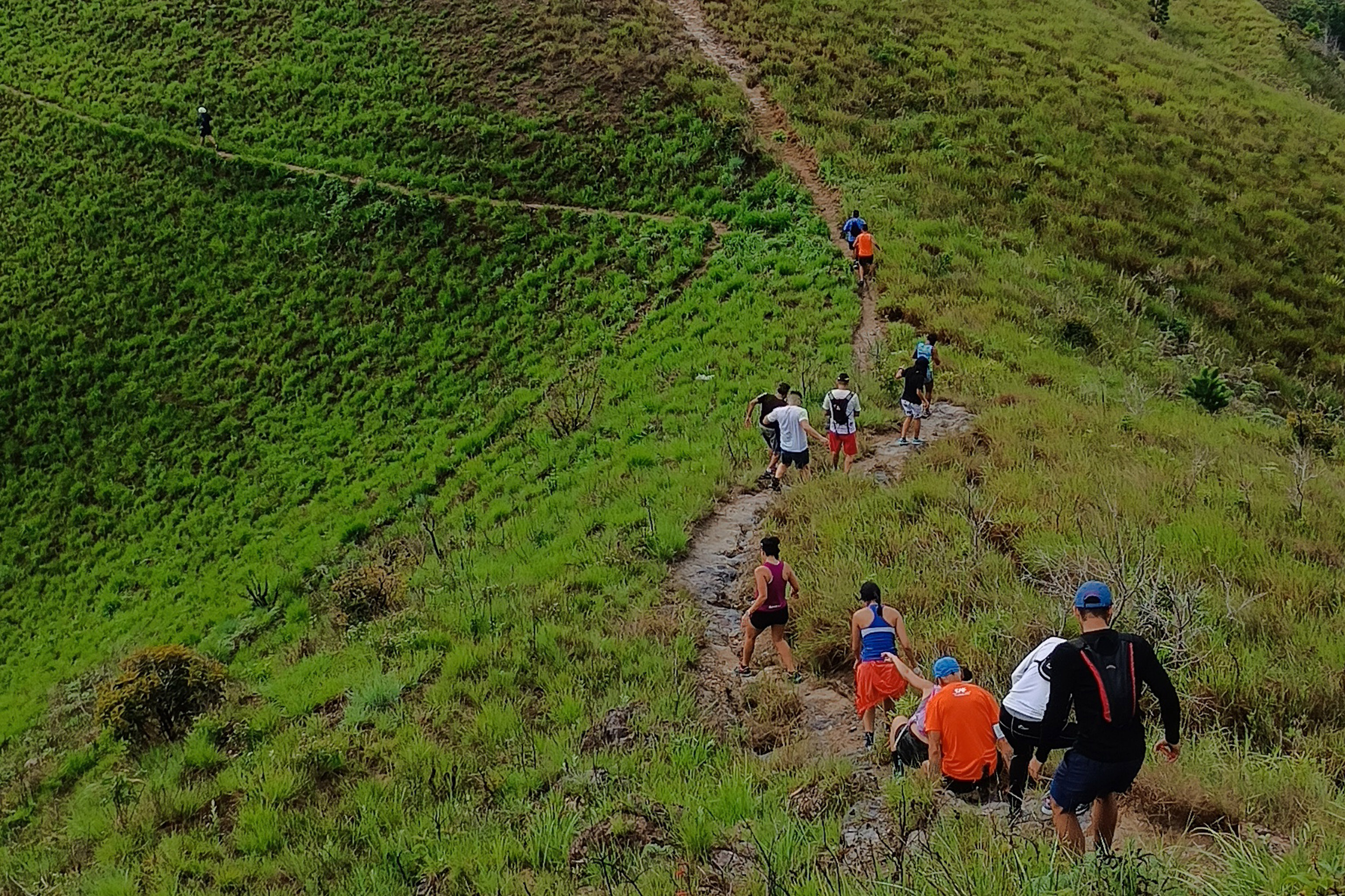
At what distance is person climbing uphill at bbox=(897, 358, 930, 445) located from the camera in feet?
43.9

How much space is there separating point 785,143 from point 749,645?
791 inches

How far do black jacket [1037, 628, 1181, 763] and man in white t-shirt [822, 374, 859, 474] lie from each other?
7.69 metres

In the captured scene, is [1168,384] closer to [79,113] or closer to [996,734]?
[996,734]

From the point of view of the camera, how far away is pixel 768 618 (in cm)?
890

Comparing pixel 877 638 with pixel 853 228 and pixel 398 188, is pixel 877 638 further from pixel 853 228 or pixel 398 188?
pixel 398 188

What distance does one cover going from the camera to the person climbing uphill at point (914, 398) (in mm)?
13367

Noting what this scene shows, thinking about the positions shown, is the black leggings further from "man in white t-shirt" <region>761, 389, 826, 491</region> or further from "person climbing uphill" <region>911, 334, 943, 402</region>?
"person climbing uphill" <region>911, 334, 943, 402</region>

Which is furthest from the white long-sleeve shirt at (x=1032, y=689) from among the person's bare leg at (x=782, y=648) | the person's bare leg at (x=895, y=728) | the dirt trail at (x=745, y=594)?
the person's bare leg at (x=782, y=648)

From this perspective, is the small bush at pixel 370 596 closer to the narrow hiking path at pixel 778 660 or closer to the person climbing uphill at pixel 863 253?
the narrow hiking path at pixel 778 660

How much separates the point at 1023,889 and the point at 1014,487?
7446mm

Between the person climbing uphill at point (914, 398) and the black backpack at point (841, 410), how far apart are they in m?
1.28

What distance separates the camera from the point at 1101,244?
22.4 meters

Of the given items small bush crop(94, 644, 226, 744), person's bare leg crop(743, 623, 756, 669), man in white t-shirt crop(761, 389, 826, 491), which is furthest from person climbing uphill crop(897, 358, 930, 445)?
small bush crop(94, 644, 226, 744)

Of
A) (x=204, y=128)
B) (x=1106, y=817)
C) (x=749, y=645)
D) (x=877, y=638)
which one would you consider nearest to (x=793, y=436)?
(x=749, y=645)
